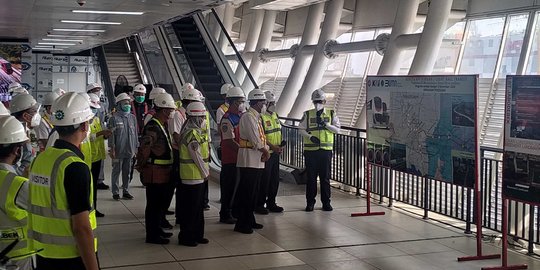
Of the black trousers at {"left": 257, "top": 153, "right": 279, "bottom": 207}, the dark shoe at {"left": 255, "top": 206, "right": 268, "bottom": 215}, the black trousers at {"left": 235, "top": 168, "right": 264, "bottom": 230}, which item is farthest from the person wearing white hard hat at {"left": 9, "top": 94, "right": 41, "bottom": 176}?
the dark shoe at {"left": 255, "top": 206, "right": 268, "bottom": 215}

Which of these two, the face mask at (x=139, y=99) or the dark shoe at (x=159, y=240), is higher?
the face mask at (x=139, y=99)

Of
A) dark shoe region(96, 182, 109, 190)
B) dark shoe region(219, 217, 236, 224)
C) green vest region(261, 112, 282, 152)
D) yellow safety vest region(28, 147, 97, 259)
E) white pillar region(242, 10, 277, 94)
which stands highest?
white pillar region(242, 10, 277, 94)

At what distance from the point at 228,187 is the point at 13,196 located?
5.09m

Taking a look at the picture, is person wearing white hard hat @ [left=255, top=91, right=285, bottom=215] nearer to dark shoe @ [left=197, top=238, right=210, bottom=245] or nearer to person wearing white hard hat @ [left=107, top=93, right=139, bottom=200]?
dark shoe @ [left=197, top=238, right=210, bottom=245]

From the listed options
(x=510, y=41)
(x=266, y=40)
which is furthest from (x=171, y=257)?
(x=266, y=40)

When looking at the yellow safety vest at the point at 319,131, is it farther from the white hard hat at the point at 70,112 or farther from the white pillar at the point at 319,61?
the white pillar at the point at 319,61

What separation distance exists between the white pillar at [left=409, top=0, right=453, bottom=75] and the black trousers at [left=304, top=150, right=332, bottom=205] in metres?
6.06

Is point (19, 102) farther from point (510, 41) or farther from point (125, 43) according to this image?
point (125, 43)

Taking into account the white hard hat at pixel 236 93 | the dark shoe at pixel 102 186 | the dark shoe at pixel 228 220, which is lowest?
the dark shoe at pixel 228 220

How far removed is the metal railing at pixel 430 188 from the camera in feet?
26.6

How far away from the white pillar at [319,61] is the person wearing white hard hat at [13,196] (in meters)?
16.9

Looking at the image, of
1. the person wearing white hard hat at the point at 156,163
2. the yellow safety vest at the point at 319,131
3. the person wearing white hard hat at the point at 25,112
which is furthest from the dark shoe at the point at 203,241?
the yellow safety vest at the point at 319,131

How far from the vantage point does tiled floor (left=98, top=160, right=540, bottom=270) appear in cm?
696

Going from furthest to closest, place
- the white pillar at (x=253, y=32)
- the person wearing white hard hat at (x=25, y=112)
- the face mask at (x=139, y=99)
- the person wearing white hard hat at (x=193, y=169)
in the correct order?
the white pillar at (x=253, y=32) < the face mask at (x=139, y=99) < the person wearing white hard hat at (x=193, y=169) < the person wearing white hard hat at (x=25, y=112)
